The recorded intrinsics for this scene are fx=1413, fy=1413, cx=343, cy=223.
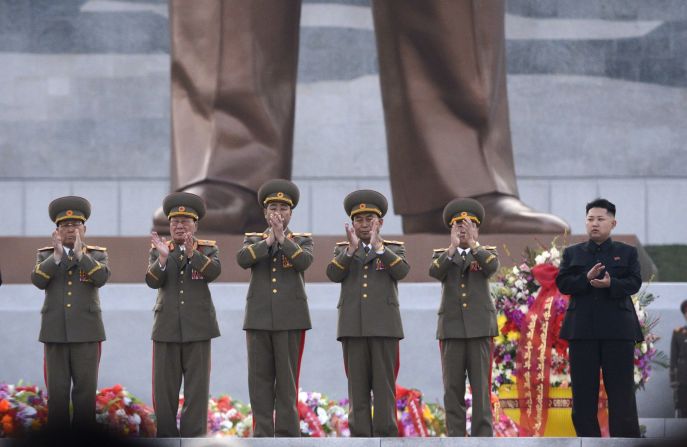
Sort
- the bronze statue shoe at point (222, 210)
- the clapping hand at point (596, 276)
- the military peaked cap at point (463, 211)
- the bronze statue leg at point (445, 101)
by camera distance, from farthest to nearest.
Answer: the bronze statue leg at point (445, 101), the bronze statue shoe at point (222, 210), the military peaked cap at point (463, 211), the clapping hand at point (596, 276)

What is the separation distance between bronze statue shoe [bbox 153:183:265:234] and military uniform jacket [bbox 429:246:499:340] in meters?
2.16

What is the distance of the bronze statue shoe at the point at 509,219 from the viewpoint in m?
8.26

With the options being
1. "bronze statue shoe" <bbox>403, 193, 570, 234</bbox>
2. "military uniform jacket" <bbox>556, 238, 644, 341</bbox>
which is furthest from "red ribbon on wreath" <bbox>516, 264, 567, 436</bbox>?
"bronze statue shoe" <bbox>403, 193, 570, 234</bbox>

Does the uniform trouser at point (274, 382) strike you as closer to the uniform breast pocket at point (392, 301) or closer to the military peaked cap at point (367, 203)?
the uniform breast pocket at point (392, 301)

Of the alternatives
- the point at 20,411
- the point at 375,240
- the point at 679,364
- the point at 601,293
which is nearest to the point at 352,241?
the point at 375,240

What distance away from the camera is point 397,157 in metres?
8.70

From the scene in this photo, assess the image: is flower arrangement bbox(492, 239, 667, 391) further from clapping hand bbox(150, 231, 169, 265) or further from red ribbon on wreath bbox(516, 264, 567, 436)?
clapping hand bbox(150, 231, 169, 265)

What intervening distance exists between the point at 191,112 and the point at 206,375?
2627 mm

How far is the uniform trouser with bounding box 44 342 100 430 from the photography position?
240 inches

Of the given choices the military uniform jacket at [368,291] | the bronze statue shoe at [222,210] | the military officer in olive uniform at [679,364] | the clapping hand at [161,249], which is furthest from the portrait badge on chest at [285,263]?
the military officer in olive uniform at [679,364]

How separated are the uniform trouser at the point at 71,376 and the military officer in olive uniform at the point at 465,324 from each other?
1.53 metres

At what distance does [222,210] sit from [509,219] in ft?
5.52

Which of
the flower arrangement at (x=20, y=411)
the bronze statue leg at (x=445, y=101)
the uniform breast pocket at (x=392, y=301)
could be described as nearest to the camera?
the uniform breast pocket at (x=392, y=301)

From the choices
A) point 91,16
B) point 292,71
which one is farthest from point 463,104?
point 91,16
